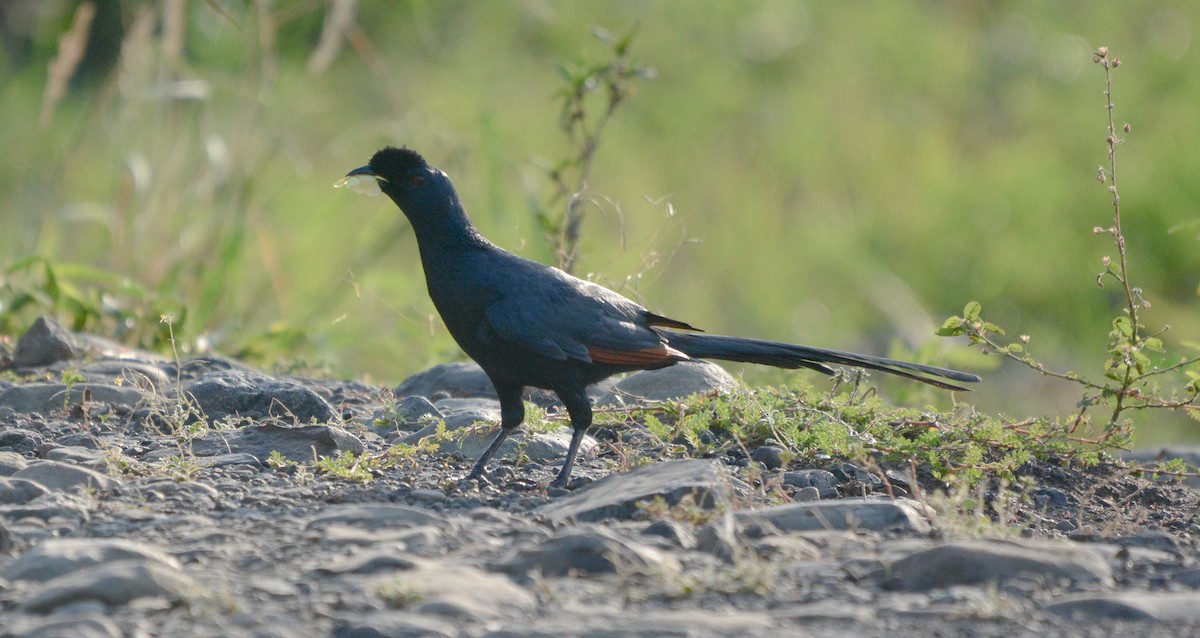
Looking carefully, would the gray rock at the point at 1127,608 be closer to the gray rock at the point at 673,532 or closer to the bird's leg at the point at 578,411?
the gray rock at the point at 673,532

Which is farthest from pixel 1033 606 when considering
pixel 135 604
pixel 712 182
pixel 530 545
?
pixel 712 182

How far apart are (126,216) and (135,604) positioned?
4688mm

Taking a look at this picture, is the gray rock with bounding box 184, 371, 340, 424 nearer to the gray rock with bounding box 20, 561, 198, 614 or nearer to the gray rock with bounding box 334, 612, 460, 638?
the gray rock with bounding box 20, 561, 198, 614

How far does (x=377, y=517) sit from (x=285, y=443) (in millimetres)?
888

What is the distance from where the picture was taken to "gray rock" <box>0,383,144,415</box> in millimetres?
4410

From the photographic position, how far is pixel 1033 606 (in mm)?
2666

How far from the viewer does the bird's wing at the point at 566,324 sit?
3.95 metres

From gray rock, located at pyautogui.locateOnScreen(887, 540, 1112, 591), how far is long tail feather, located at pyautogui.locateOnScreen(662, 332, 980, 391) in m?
1.20

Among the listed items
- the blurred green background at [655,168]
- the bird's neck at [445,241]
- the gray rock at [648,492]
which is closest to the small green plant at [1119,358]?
the gray rock at [648,492]

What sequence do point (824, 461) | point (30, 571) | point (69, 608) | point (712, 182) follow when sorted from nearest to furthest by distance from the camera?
point (69, 608) < point (30, 571) < point (824, 461) < point (712, 182)

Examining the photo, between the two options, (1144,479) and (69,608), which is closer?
→ (69,608)

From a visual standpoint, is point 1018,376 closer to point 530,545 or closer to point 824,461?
point 824,461

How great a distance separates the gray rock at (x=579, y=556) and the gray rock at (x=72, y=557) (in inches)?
26.4

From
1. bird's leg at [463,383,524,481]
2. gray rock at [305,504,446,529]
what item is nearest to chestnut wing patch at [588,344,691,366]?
bird's leg at [463,383,524,481]
